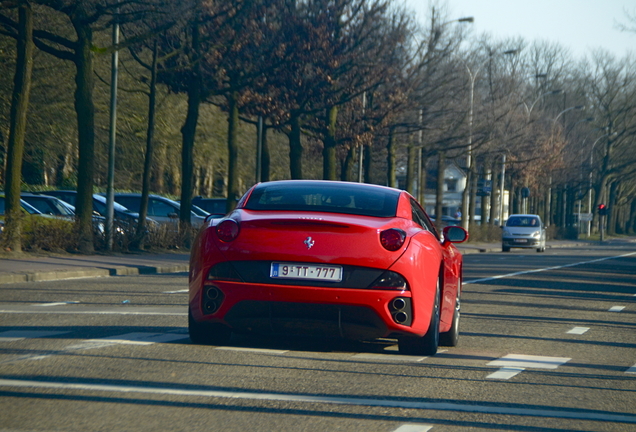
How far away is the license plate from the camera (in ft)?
24.3

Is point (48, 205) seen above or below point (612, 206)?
below

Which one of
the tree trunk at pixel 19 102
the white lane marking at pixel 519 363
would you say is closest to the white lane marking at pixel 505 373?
the white lane marking at pixel 519 363

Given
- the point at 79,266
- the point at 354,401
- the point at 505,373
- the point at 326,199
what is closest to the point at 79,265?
the point at 79,266

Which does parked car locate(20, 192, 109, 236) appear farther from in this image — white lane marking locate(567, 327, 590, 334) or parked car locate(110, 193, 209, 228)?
white lane marking locate(567, 327, 590, 334)

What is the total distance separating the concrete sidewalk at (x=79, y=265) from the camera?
16.8 m

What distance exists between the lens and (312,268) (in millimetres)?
7410

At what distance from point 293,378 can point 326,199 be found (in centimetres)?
186

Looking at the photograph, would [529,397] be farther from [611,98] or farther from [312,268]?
[611,98]

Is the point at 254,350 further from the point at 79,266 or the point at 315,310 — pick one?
the point at 79,266

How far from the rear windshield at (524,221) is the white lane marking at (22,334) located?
39.8m

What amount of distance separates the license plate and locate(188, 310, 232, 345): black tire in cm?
93

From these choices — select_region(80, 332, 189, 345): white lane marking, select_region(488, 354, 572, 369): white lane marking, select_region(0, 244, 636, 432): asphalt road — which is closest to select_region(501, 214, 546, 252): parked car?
select_region(0, 244, 636, 432): asphalt road

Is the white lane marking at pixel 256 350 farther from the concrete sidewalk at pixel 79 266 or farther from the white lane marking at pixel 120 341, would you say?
the concrete sidewalk at pixel 79 266

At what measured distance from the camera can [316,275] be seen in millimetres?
7406
